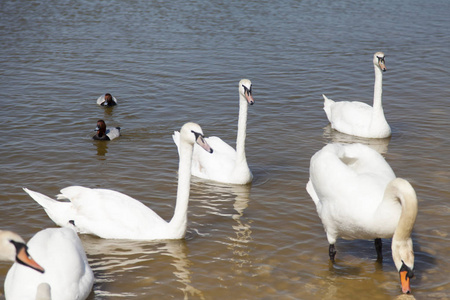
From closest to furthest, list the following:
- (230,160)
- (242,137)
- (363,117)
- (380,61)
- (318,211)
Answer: (318,211) < (242,137) < (230,160) < (363,117) < (380,61)

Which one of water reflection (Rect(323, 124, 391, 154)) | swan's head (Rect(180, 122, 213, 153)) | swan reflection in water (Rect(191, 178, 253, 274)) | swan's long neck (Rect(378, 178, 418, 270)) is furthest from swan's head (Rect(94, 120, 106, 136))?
swan's long neck (Rect(378, 178, 418, 270))

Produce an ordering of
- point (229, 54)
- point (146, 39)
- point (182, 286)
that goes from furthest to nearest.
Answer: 1. point (146, 39)
2. point (229, 54)
3. point (182, 286)

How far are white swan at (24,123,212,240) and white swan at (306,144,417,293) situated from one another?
1.50 metres

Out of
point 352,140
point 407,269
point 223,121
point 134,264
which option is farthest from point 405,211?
point 223,121

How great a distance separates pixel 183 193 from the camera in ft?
26.0

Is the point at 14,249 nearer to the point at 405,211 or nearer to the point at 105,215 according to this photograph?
the point at 105,215

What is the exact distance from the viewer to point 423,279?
278 inches

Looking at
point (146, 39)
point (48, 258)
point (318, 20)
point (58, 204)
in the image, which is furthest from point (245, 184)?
point (318, 20)

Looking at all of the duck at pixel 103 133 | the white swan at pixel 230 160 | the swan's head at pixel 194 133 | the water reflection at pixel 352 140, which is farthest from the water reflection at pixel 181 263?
the water reflection at pixel 352 140

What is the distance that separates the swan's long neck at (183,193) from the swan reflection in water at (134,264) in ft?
0.79

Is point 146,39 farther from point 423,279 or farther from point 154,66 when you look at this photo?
point 423,279

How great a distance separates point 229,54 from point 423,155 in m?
8.02

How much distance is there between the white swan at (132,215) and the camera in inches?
310

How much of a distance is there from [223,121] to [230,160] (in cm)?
266
